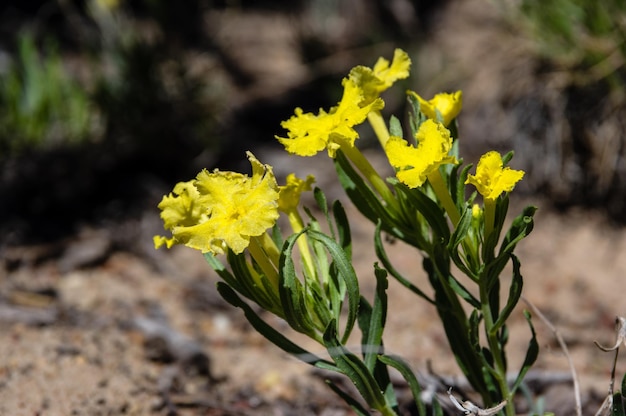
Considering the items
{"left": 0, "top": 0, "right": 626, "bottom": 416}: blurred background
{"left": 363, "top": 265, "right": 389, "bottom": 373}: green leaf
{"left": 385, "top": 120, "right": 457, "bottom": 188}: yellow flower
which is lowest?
{"left": 363, "top": 265, "right": 389, "bottom": 373}: green leaf

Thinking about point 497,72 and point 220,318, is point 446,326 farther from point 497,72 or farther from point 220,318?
point 497,72

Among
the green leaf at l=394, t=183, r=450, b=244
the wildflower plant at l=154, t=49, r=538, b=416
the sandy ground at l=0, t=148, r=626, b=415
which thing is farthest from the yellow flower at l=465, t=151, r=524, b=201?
the sandy ground at l=0, t=148, r=626, b=415

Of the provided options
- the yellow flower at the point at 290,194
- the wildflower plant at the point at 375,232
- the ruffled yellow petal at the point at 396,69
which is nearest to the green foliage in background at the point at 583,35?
the ruffled yellow petal at the point at 396,69

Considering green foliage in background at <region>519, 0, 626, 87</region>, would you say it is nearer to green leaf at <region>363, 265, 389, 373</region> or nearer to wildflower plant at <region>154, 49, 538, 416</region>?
wildflower plant at <region>154, 49, 538, 416</region>

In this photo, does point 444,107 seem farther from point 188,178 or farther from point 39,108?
point 188,178

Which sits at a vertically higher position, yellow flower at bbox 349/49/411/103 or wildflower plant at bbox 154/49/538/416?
yellow flower at bbox 349/49/411/103

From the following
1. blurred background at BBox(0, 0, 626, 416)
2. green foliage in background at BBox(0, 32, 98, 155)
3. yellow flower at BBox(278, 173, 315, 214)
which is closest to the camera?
yellow flower at BBox(278, 173, 315, 214)

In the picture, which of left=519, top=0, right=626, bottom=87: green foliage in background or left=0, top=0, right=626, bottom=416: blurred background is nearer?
left=0, top=0, right=626, bottom=416: blurred background

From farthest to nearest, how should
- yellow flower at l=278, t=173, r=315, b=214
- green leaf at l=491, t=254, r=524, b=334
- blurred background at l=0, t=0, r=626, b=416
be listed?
blurred background at l=0, t=0, r=626, b=416 → yellow flower at l=278, t=173, r=315, b=214 → green leaf at l=491, t=254, r=524, b=334

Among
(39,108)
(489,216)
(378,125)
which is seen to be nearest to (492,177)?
(489,216)
